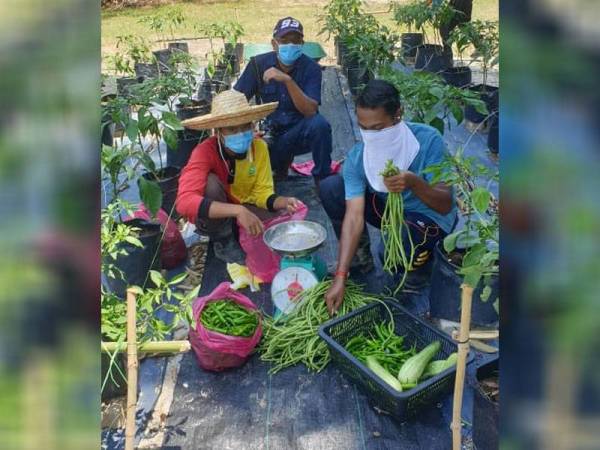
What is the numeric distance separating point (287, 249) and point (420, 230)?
0.64m

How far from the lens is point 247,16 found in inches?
553

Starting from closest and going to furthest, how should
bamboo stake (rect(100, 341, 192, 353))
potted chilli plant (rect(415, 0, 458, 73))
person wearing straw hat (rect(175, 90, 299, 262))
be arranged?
bamboo stake (rect(100, 341, 192, 353)) < person wearing straw hat (rect(175, 90, 299, 262)) < potted chilli plant (rect(415, 0, 458, 73))

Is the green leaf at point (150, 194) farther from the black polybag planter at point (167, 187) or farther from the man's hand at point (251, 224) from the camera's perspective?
the black polybag planter at point (167, 187)

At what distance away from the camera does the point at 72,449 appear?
2.10 feet

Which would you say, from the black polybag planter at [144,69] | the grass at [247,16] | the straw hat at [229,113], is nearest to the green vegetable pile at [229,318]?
the straw hat at [229,113]

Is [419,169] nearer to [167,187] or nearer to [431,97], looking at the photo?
[431,97]

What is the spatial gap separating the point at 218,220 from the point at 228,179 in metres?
0.24

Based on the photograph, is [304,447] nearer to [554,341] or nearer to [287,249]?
[287,249]

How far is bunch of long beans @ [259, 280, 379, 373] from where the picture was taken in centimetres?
259

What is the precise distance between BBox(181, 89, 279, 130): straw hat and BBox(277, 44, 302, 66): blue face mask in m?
1.09

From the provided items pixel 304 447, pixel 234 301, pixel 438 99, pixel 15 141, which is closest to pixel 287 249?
pixel 234 301

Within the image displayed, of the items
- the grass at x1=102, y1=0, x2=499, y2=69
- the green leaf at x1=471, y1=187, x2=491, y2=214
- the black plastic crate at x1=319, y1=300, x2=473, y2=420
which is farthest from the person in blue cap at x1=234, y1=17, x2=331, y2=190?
the grass at x1=102, y1=0, x2=499, y2=69

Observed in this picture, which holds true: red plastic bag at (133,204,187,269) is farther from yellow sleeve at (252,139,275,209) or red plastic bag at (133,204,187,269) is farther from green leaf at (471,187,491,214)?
green leaf at (471,187,491,214)

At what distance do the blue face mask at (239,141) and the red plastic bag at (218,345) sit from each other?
2.92 ft
